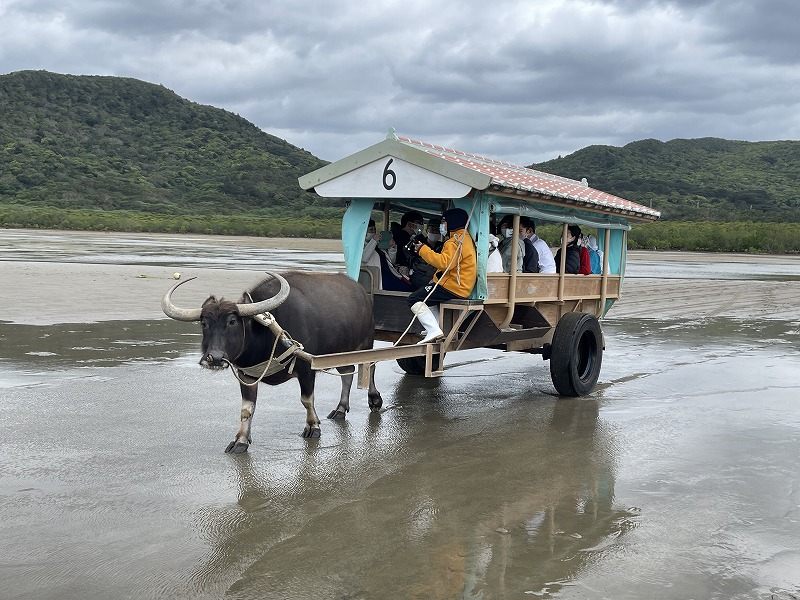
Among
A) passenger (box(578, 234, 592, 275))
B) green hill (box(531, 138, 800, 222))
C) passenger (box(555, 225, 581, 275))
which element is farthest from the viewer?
green hill (box(531, 138, 800, 222))

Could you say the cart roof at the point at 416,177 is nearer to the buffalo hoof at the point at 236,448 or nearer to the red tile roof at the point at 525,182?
the red tile roof at the point at 525,182

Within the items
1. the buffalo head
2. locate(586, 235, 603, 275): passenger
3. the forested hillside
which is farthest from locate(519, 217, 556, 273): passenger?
the forested hillside

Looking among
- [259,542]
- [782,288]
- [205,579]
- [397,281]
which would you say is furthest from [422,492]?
[782,288]

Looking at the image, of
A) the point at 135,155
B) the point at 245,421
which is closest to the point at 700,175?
the point at 135,155

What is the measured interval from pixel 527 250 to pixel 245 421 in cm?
374

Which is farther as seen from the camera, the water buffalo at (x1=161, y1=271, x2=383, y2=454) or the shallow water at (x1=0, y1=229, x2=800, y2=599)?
the water buffalo at (x1=161, y1=271, x2=383, y2=454)

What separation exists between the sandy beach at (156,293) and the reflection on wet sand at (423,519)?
8713 mm

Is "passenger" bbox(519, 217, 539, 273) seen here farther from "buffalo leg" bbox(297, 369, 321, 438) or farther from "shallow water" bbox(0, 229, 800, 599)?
"buffalo leg" bbox(297, 369, 321, 438)

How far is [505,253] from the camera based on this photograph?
29.3 feet

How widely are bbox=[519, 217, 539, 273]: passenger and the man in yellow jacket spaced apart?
126 centimetres

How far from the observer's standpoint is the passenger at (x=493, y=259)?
8.41m

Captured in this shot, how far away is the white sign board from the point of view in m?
7.78

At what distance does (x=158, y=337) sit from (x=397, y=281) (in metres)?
5.09

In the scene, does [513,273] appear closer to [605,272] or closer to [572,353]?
[572,353]
